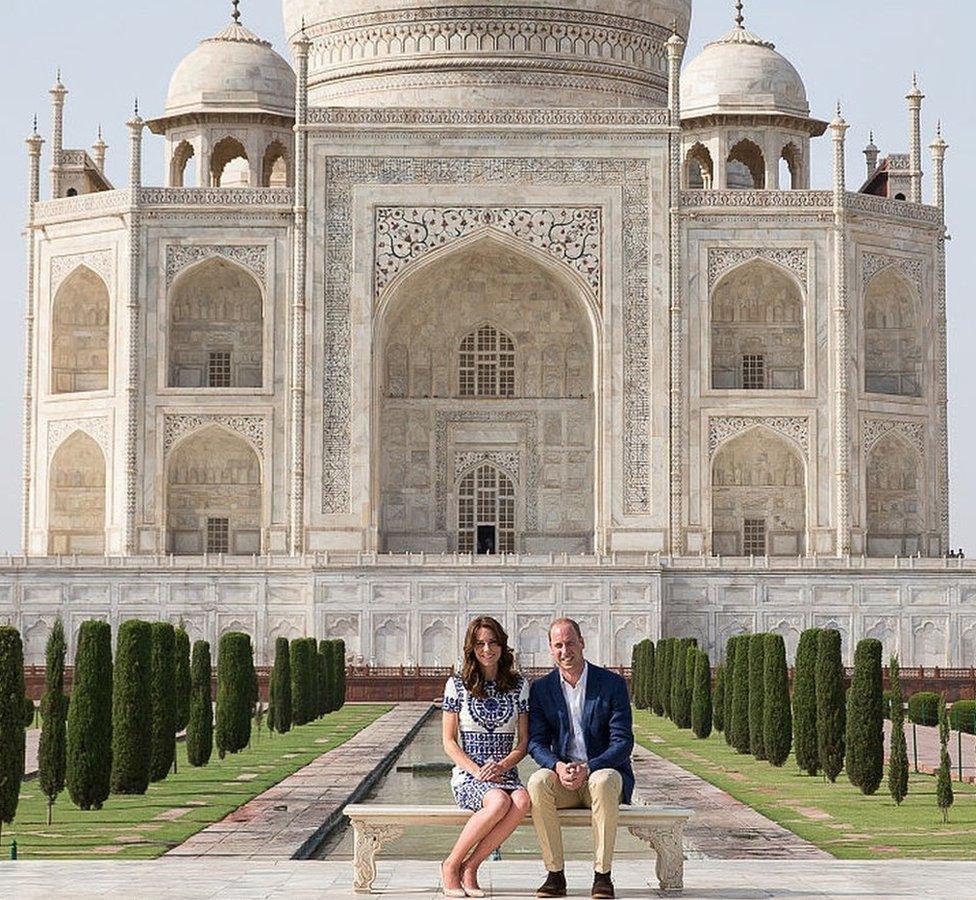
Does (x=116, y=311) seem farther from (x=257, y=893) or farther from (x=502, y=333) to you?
(x=257, y=893)

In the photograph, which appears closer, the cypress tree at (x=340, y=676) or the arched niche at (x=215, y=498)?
the cypress tree at (x=340, y=676)

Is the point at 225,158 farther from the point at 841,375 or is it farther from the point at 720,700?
the point at 720,700

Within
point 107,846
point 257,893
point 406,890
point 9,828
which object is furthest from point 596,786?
point 9,828

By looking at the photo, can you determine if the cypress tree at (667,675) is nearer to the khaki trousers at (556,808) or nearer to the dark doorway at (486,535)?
the dark doorway at (486,535)

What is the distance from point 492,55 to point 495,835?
2544 centimetres

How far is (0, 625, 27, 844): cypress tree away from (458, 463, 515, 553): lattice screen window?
65.7ft

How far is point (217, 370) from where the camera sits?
30.2 m

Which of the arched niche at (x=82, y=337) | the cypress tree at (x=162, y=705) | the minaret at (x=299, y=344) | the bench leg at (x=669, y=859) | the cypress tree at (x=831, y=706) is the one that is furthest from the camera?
the arched niche at (x=82, y=337)

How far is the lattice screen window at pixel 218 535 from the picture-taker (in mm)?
29953

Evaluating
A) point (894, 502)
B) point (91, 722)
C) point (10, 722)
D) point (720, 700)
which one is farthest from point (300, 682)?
point (894, 502)

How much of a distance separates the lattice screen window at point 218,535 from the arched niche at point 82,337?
2.66 m

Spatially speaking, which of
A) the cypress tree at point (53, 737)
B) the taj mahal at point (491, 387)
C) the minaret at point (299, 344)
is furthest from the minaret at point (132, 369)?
the cypress tree at point (53, 737)

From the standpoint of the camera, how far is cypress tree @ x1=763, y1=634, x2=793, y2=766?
48.1ft

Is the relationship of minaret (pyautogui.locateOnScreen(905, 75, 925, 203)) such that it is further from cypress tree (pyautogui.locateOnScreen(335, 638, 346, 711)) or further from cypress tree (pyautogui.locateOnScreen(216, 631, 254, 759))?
cypress tree (pyautogui.locateOnScreen(216, 631, 254, 759))
